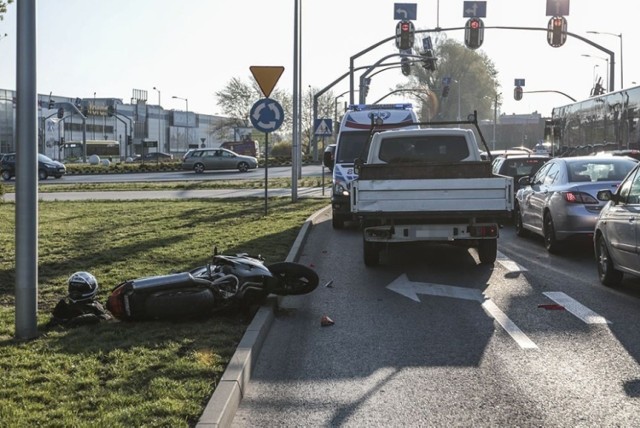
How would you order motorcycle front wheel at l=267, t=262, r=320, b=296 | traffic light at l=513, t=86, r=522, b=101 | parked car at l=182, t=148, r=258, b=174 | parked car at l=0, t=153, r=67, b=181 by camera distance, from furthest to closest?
1. traffic light at l=513, t=86, r=522, b=101
2. parked car at l=182, t=148, r=258, b=174
3. parked car at l=0, t=153, r=67, b=181
4. motorcycle front wheel at l=267, t=262, r=320, b=296

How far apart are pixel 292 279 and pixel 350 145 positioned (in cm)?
1069

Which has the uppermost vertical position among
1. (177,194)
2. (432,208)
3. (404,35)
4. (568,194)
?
(404,35)

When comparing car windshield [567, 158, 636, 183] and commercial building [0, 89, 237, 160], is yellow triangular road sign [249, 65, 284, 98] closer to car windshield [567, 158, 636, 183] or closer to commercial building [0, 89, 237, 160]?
car windshield [567, 158, 636, 183]

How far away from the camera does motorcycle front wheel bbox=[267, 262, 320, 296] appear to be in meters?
8.25

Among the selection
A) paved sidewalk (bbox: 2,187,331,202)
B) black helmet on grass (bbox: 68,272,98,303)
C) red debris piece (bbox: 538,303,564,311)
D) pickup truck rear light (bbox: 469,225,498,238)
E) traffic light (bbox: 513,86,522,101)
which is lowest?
red debris piece (bbox: 538,303,564,311)

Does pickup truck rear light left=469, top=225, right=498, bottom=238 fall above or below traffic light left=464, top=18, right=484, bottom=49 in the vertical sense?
below

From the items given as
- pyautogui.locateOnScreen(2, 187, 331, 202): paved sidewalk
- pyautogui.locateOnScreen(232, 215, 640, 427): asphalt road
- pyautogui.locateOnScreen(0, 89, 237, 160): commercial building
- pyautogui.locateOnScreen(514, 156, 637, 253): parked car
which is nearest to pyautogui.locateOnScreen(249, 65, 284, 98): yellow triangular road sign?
pyautogui.locateOnScreen(514, 156, 637, 253): parked car

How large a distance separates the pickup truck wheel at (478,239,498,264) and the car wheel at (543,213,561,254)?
1640 millimetres

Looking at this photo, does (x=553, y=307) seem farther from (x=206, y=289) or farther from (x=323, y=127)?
(x=323, y=127)

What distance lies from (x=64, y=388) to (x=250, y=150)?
7509cm

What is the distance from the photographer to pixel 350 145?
18.7 metres

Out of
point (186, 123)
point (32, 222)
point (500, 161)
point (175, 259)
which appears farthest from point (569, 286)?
point (186, 123)

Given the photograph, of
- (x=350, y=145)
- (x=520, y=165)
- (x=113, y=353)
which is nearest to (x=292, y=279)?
(x=113, y=353)

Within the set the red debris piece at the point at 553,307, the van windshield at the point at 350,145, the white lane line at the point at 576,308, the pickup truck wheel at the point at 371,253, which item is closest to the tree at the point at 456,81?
the van windshield at the point at 350,145
